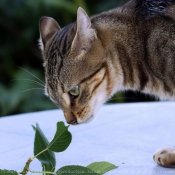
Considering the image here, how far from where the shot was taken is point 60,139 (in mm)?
1007

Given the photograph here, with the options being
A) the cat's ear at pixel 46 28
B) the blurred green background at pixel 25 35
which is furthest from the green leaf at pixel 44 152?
the blurred green background at pixel 25 35

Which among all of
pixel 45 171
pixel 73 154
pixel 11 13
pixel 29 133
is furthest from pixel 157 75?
pixel 11 13

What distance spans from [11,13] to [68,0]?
0.41 metres

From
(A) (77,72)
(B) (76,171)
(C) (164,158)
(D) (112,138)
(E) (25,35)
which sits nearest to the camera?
(B) (76,171)

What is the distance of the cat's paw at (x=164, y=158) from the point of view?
1359 mm

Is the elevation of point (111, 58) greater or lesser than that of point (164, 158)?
greater

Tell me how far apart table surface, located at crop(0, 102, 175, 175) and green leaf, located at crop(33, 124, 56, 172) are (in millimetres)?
269

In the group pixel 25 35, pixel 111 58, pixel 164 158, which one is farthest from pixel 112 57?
pixel 25 35

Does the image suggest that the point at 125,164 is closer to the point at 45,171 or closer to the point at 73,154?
the point at 73,154

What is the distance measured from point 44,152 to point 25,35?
2.45 m

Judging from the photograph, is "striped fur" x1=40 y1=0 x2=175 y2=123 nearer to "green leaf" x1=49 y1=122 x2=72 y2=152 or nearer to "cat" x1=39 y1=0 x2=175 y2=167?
"cat" x1=39 y1=0 x2=175 y2=167

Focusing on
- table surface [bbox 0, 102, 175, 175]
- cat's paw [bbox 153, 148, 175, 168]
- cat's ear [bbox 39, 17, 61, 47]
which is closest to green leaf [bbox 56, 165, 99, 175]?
table surface [bbox 0, 102, 175, 175]

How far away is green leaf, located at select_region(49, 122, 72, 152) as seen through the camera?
1004 mm

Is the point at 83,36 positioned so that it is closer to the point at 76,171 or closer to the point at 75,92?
the point at 75,92
